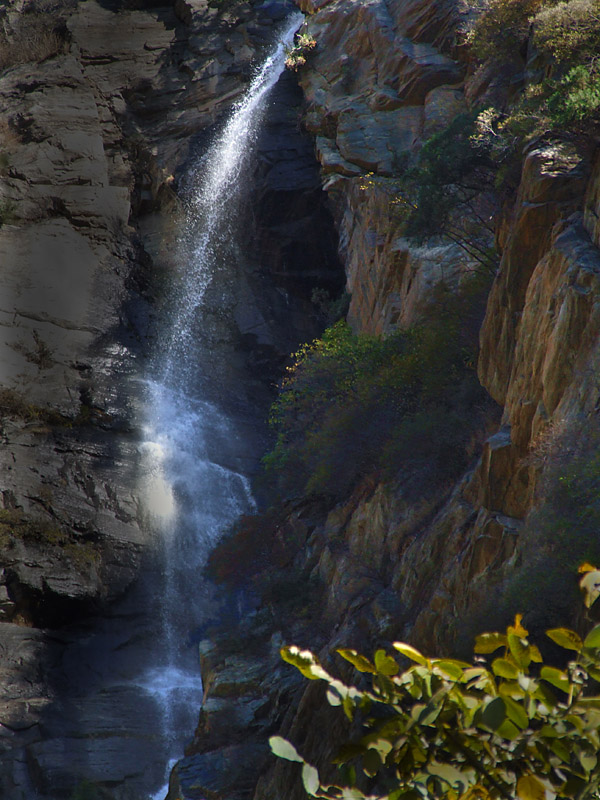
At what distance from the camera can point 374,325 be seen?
892 inches

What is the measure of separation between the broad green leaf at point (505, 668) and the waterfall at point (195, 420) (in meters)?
16.4

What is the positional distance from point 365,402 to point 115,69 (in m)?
24.5

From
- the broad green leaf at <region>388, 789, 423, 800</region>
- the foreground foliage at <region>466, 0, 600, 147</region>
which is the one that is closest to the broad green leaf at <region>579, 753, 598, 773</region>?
the broad green leaf at <region>388, 789, 423, 800</region>

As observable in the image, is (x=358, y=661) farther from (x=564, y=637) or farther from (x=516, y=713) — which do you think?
(x=564, y=637)

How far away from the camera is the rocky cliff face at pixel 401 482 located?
29.7 ft

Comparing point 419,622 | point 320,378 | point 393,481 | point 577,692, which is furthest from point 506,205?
point 577,692

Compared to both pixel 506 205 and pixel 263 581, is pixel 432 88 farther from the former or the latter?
pixel 263 581

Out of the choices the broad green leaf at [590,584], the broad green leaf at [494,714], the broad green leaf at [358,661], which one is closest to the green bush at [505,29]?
the broad green leaf at [590,584]

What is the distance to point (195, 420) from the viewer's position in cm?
2486

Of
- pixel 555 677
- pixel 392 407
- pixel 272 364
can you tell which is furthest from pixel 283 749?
pixel 272 364

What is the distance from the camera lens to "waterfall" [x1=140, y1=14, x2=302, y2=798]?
19578mm

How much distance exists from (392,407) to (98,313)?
1357 centimetres

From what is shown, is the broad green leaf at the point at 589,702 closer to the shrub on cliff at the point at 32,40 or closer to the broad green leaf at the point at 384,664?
the broad green leaf at the point at 384,664

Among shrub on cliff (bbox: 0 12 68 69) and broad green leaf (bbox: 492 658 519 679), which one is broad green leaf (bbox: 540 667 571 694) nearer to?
broad green leaf (bbox: 492 658 519 679)
